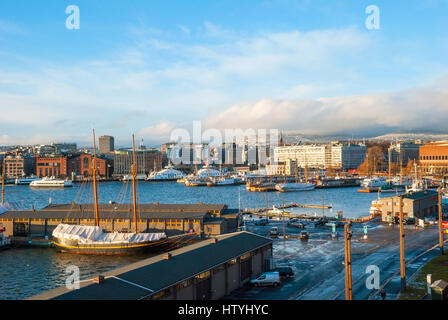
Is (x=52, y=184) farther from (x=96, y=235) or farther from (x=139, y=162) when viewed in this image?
(x=96, y=235)

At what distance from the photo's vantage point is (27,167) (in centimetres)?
→ 13638

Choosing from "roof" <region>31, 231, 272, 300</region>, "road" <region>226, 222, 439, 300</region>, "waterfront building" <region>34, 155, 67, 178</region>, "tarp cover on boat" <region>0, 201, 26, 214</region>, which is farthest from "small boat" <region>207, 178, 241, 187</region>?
"roof" <region>31, 231, 272, 300</region>

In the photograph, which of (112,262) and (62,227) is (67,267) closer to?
(112,262)

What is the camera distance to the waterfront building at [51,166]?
128000mm

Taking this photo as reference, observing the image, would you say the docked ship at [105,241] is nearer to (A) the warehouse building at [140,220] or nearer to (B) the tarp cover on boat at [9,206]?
(A) the warehouse building at [140,220]

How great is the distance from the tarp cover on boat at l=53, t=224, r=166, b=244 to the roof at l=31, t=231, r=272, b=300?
903 cm

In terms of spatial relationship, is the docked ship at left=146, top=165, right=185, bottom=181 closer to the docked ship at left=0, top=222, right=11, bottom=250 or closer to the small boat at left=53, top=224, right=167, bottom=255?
the docked ship at left=0, top=222, right=11, bottom=250

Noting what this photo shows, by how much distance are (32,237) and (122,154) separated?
117 metres

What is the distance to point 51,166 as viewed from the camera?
12988 centimetres

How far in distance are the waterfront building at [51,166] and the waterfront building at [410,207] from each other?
11244 cm

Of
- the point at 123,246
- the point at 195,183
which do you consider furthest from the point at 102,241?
the point at 195,183

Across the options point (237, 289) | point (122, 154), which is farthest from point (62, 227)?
point (122, 154)

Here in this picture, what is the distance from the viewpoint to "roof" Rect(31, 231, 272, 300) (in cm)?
955
